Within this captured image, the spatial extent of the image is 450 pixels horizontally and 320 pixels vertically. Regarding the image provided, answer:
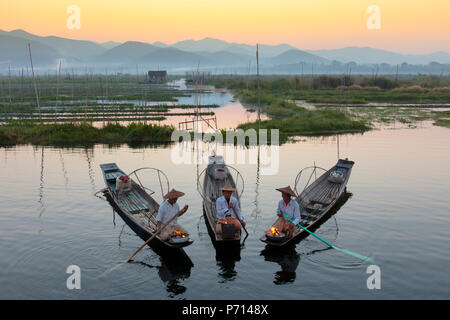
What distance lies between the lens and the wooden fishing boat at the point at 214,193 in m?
8.38

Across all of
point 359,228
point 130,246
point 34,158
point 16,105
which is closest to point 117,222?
point 130,246

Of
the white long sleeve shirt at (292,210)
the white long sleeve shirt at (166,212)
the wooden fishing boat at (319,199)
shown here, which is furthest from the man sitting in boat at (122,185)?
the white long sleeve shirt at (292,210)

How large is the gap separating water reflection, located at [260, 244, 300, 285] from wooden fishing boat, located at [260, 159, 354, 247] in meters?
0.28

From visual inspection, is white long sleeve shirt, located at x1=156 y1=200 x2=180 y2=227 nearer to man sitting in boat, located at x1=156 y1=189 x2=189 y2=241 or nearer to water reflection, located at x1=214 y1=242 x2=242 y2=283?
man sitting in boat, located at x1=156 y1=189 x2=189 y2=241

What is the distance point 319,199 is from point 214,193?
297 cm

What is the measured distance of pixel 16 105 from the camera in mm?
34406

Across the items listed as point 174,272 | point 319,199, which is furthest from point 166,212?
point 319,199

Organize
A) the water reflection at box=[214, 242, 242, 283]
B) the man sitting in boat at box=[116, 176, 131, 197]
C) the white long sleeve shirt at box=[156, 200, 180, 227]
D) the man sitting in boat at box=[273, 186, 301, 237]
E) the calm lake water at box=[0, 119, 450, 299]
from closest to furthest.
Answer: the calm lake water at box=[0, 119, 450, 299] < the water reflection at box=[214, 242, 242, 283] < the white long sleeve shirt at box=[156, 200, 180, 227] < the man sitting in boat at box=[273, 186, 301, 237] < the man sitting in boat at box=[116, 176, 131, 197]

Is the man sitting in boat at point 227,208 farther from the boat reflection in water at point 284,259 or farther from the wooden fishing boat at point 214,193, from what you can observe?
the boat reflection in water at point 284,259

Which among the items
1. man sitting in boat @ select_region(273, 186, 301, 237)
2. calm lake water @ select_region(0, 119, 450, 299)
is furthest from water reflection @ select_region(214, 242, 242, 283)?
man sitting in boat @ select_region(273, 186, 301, 237)

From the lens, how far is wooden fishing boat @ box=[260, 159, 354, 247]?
8.73 metres

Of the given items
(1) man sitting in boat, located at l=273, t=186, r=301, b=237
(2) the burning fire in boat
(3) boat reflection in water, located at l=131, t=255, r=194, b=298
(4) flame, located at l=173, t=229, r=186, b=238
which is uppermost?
(1) man sitting in boat, located at l=273, t=186, r=301, b=237

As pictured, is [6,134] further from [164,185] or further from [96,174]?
[164,185]
